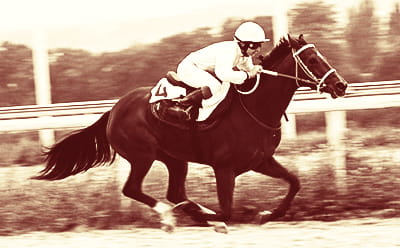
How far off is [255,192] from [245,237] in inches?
33.4

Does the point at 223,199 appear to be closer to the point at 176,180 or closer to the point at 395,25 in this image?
the point at 176,180

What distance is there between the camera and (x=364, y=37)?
12.4 metres

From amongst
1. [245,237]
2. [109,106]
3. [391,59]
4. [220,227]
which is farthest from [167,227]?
[391,59]

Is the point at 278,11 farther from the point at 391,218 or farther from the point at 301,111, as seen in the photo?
the point at 391,218

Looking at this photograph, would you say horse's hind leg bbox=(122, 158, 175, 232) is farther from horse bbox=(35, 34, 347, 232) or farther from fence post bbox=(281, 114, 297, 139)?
fence post bbox=(281, 114, 297, 139)

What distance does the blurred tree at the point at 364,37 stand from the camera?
1197 centimetres

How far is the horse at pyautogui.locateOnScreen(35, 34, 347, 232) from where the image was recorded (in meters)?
7.37

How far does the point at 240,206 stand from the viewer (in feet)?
28.2

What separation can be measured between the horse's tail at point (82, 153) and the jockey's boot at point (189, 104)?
35.6 inches

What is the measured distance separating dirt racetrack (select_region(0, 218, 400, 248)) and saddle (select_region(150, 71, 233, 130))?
2.90ft

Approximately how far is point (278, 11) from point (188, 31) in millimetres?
2041

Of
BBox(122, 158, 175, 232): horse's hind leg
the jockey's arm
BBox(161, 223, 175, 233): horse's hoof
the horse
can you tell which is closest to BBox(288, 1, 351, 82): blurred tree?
the horse

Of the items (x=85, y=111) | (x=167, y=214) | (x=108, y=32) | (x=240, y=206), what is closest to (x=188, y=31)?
(x=108, y=32)

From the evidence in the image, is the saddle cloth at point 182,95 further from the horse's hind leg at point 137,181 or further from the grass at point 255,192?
the grass at point 255,192
